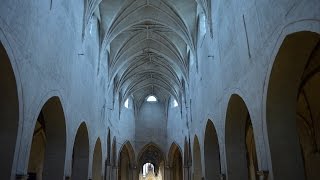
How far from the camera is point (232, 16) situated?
11484 mm

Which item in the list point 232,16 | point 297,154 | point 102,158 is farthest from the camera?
point 102,158

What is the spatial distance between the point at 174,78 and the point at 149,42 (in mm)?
4774

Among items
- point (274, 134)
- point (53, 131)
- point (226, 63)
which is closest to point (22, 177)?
point (53, 131)

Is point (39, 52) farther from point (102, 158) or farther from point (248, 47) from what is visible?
point (102, 158)

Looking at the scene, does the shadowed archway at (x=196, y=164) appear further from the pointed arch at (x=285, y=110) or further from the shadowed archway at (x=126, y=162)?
the pointed arch at (x=285, y=110)

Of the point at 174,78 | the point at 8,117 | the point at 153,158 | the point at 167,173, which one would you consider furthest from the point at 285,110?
the point at 153,158

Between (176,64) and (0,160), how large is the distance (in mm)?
18642

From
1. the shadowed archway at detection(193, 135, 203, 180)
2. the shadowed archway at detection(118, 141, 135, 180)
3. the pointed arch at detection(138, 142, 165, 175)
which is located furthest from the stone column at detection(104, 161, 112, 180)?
the pointed arch at detection(138, 142, 165, 175)

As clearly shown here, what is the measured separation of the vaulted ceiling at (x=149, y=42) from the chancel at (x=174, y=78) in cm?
9

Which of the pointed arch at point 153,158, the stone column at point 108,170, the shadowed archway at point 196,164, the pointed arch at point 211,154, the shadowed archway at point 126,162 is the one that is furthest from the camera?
the pointed arch at point 153,158

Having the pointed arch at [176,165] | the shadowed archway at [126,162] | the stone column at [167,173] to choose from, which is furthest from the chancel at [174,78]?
the pointed arch at [176,165]

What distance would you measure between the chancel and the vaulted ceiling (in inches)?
3.6

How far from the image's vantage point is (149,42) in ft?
82.3

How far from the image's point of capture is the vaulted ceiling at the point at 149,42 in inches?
768
